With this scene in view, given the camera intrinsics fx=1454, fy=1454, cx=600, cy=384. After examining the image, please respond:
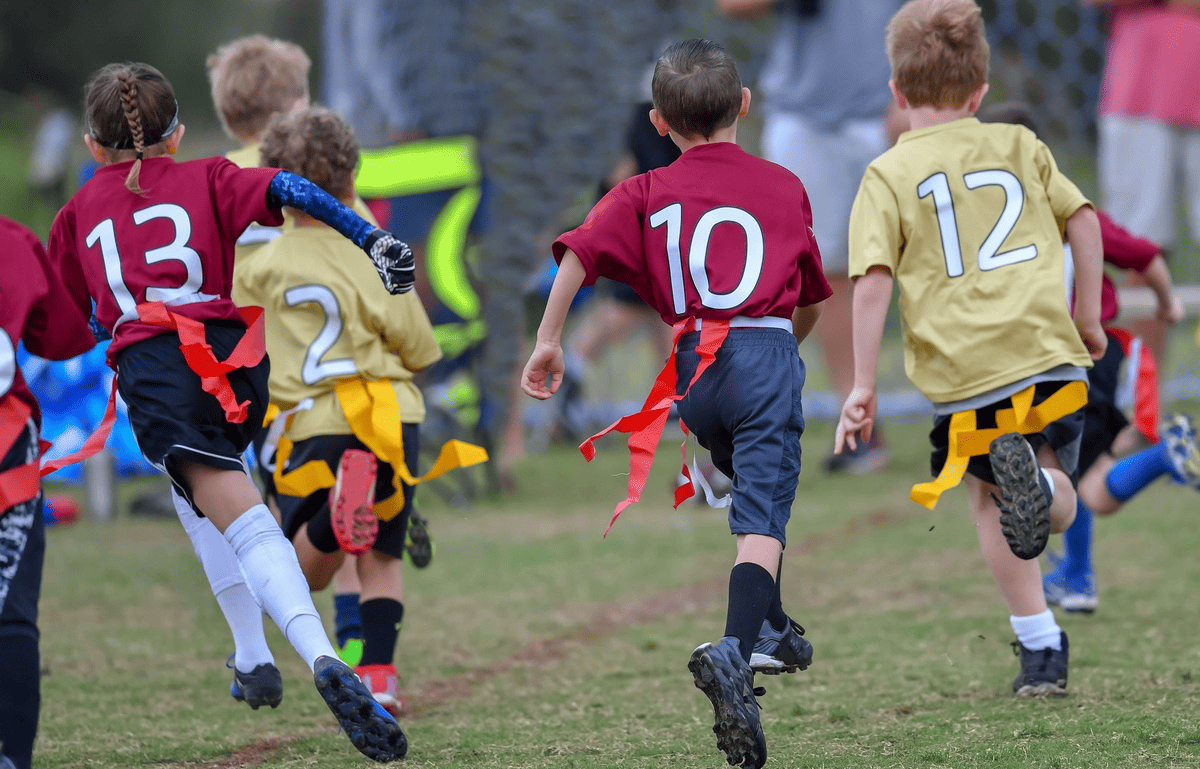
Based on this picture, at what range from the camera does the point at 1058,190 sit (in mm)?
3168

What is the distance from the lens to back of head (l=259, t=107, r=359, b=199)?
3406 mm

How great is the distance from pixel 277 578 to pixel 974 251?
1615 millimetres

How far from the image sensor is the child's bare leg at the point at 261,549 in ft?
9.11

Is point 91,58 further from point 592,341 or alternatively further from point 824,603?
point 824,603

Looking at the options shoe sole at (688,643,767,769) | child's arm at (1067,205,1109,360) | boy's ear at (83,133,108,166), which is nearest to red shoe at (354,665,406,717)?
shoe sole at (688,643,767,769)

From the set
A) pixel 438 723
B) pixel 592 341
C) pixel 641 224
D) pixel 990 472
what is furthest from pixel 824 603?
pixel 592 341

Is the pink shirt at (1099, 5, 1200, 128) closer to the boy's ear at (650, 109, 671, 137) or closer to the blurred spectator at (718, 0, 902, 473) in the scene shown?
the blurred spectator at (718, 0, 902, 473)

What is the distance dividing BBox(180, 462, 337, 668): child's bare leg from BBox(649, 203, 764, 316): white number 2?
3.13 ft

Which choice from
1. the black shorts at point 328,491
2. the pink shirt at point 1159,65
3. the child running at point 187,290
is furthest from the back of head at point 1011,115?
the pink shirt at point 1159,65

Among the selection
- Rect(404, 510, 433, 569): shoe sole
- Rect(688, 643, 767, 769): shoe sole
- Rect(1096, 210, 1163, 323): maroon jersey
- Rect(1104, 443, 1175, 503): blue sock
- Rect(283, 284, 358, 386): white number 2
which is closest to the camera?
Rect(688, 643, 767, 769): shoe sole

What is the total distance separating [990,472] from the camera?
10.5 ft

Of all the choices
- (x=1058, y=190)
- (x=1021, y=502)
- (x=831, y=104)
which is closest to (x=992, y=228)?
(x=1058, y=190)

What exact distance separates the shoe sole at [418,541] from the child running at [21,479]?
3.58ft

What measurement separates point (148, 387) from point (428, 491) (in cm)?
427
